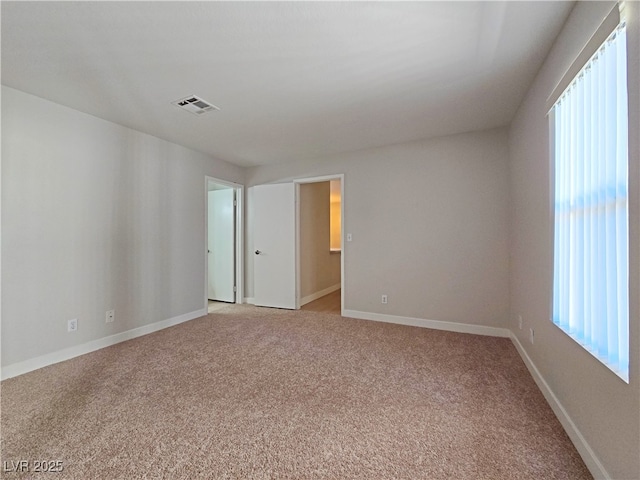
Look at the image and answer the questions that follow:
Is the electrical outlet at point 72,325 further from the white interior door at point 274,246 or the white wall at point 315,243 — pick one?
the white wall at point 315,243

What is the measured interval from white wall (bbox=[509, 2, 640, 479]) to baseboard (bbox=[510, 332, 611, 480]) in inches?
1.1

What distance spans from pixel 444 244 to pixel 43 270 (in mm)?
4168

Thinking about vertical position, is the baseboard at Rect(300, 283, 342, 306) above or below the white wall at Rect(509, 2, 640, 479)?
below

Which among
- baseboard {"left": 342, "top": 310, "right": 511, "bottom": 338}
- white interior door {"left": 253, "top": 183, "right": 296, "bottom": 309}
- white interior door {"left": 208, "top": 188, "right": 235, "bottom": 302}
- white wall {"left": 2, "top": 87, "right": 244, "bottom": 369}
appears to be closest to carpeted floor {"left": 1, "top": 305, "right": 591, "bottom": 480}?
baseboard {"left": 342, "top": 310, "right": 511, "bottom": 338}

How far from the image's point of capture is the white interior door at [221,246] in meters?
4.82

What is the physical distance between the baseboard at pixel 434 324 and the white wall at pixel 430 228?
0.05 meters

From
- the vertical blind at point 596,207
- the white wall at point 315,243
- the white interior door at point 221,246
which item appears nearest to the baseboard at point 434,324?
the white wall at point 315,243

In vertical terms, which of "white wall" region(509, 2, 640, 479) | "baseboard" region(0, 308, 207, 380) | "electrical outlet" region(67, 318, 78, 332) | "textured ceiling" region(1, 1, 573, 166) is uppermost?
"textured ceiling" region(1, 1, 573, 166)

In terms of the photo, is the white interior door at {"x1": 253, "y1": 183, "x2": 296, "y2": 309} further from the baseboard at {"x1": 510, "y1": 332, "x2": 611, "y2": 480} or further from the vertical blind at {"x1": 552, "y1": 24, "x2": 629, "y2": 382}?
the vertical blind at {"x1": 552, "y1": 24, "x2": 629, "y2": 382}

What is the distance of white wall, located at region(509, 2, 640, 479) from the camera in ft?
3.28

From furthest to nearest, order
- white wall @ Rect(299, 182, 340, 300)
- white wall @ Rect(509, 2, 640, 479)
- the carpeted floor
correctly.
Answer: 1. white wall @ Rect(299, 182, 340, 300)
2. the carpeted floor
3. white wall @ Rect(509, 2, 640, 479)

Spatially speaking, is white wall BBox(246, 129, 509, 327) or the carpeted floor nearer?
the carpeted floor

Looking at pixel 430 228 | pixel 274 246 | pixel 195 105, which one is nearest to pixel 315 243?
pixel 274 246

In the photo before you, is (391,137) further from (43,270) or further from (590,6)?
(43,270)
